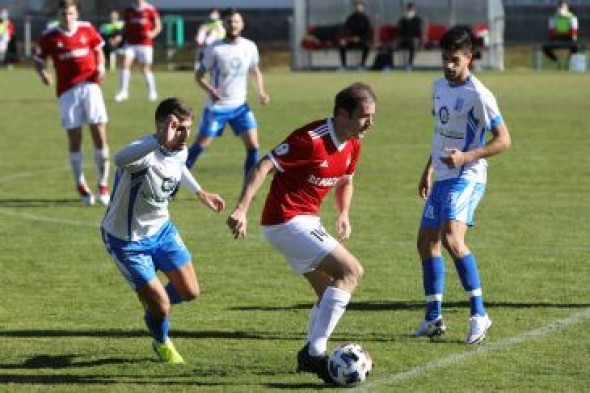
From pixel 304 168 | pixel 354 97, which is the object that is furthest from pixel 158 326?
pixel 354 97

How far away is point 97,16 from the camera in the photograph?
61.3 metres

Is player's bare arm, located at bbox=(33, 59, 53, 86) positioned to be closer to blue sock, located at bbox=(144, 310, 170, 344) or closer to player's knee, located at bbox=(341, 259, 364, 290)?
blue sock, located at bbox=(144, 310, 170, 344)

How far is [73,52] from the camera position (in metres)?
19.4

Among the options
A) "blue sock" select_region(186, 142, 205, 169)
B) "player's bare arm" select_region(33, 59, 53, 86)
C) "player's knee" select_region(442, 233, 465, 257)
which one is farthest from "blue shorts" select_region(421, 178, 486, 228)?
"player's bare arm" select_region(33, 59, 53, 86)

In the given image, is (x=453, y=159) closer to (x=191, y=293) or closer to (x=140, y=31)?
(x=191, y=293)

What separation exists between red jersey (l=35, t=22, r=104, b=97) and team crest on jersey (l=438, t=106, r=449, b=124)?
9055 mm

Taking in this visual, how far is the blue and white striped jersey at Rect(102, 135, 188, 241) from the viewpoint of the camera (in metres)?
10.3

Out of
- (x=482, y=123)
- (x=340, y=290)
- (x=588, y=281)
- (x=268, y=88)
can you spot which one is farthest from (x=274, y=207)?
(x=268, y=88)

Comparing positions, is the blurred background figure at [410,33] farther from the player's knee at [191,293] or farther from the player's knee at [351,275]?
the player's knee at [351,275]

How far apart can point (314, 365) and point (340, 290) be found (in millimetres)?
523

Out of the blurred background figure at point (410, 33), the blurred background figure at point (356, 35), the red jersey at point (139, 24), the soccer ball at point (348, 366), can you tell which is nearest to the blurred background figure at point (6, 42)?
the blurred background figure at point (356, 35)

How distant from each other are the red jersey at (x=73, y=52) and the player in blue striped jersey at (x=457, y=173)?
29.2ft


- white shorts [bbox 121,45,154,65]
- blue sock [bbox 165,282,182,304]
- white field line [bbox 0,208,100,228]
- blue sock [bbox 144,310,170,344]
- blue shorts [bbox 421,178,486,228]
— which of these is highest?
blue shorts [bbox 421,178,486,228]

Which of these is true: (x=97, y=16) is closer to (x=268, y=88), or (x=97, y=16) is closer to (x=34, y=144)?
(x=268, y=88)
